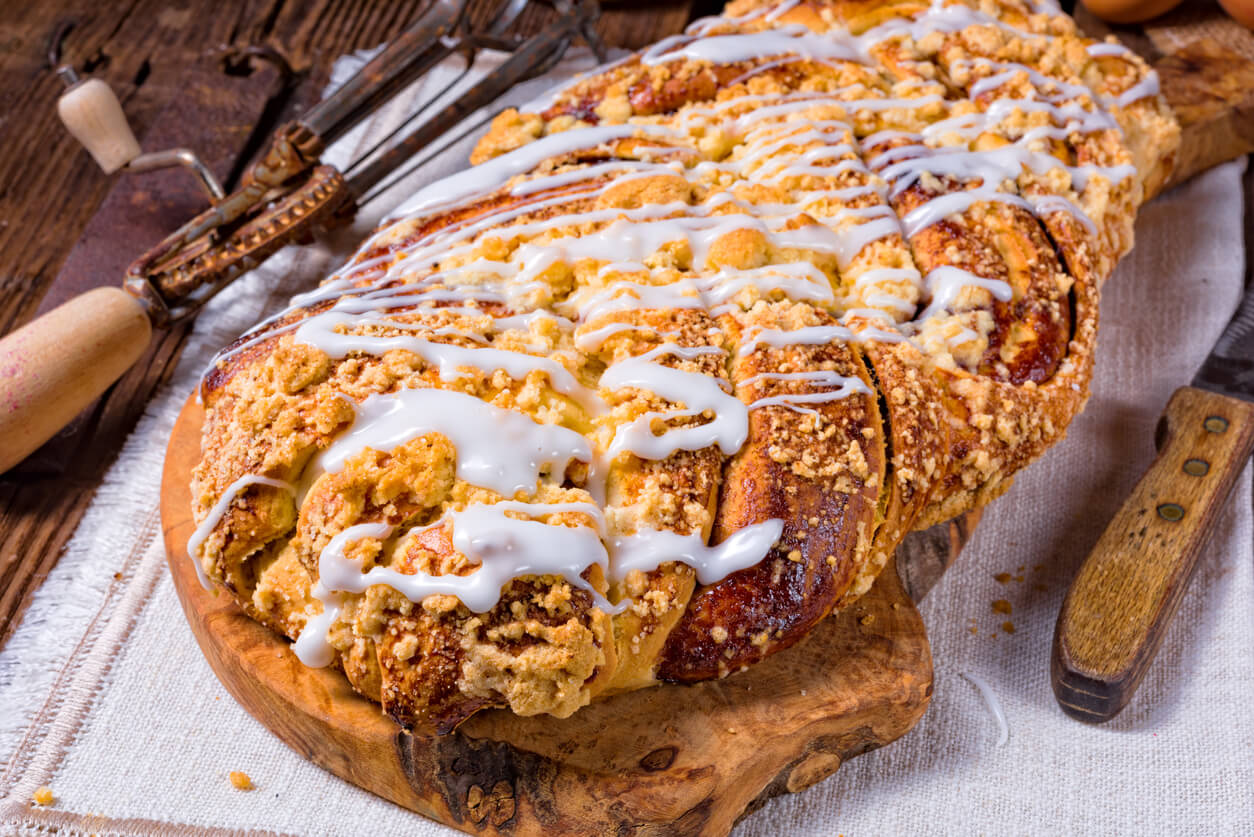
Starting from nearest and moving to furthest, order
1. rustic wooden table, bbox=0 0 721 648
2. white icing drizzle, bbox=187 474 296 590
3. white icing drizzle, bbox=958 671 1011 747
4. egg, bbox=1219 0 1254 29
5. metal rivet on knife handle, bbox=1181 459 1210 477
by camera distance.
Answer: white icing drizzle, bbox=187 474 296 590
white icing drizzle, bbox=958 671 1011 747
metal rivet on knife handle, bbox=1181 459 1210 477
rustic wooden table, bbox=0 0 721 648
egg, bbox=1219 0 1254 29

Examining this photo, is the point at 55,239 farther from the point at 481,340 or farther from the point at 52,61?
the point at 481,340

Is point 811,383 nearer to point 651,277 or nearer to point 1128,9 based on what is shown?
point 651,277

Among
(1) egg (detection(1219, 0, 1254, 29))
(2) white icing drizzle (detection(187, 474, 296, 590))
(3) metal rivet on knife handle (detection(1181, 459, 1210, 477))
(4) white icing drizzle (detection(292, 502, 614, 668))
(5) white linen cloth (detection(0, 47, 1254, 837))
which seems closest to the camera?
(4) white icing drizzle (detection(292, 502, 614, 668))

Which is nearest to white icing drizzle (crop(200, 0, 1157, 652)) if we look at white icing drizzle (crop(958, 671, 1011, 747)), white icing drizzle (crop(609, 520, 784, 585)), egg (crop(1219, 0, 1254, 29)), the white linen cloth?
white icing drizzle (crop(609, 520, 784, 585))

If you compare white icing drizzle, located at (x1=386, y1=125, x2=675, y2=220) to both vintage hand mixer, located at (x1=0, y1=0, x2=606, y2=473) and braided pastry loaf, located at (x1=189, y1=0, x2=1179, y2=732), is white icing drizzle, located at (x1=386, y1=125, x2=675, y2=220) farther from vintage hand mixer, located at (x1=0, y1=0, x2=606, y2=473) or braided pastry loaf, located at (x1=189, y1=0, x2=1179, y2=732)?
vintage hand mixer, located at (x1=0, y1=0, x2=606, y2=473)

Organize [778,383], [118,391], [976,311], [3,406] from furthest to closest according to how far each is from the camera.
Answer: [118,391] → [3,406] → [976,311] → [778,383]

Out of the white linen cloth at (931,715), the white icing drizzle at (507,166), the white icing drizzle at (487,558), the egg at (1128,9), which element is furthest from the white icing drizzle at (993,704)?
the egg at (1128,9)

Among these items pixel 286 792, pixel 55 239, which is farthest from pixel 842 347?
pixel 55 239

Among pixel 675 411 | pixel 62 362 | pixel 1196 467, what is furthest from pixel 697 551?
pixel 62 362
